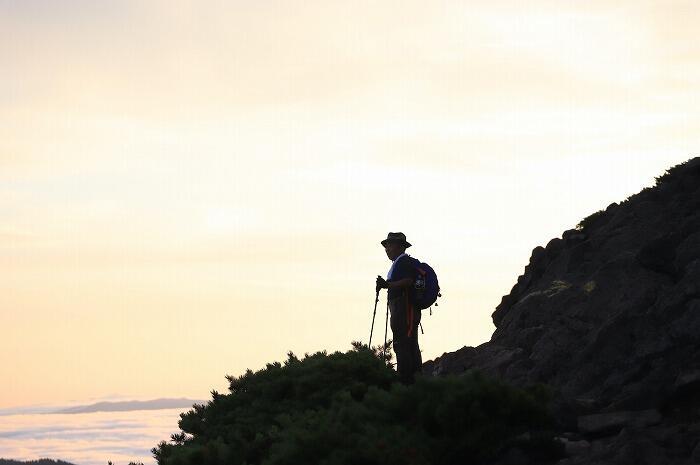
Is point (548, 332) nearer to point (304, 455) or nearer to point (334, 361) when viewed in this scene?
point (334, 361)

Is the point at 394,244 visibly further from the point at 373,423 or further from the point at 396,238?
the point at 373,423

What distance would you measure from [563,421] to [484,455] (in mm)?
1978

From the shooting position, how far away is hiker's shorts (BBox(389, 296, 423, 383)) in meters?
19.9

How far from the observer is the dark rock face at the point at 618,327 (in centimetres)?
1526

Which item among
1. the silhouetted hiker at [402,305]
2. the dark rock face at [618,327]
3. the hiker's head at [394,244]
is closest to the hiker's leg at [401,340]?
the silhouetted hiker at [402,305]

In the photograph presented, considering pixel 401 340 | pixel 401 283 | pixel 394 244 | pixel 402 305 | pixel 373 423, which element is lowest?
pixel 373 423

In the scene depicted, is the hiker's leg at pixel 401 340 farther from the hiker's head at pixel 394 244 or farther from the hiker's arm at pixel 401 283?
the hiker's head at pixel 394 244

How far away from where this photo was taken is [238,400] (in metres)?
21.2

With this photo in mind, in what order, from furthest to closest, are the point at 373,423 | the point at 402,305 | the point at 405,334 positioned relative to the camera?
1. the point at 405,334
2. the point at 402,305
3. the point at 373,423

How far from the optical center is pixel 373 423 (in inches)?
606

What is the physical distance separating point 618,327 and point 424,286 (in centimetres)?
381

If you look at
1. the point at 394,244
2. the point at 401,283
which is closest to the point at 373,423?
the point at 401,283

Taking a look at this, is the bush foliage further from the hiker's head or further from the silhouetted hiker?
the hiker's head

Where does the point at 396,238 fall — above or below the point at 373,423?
above
